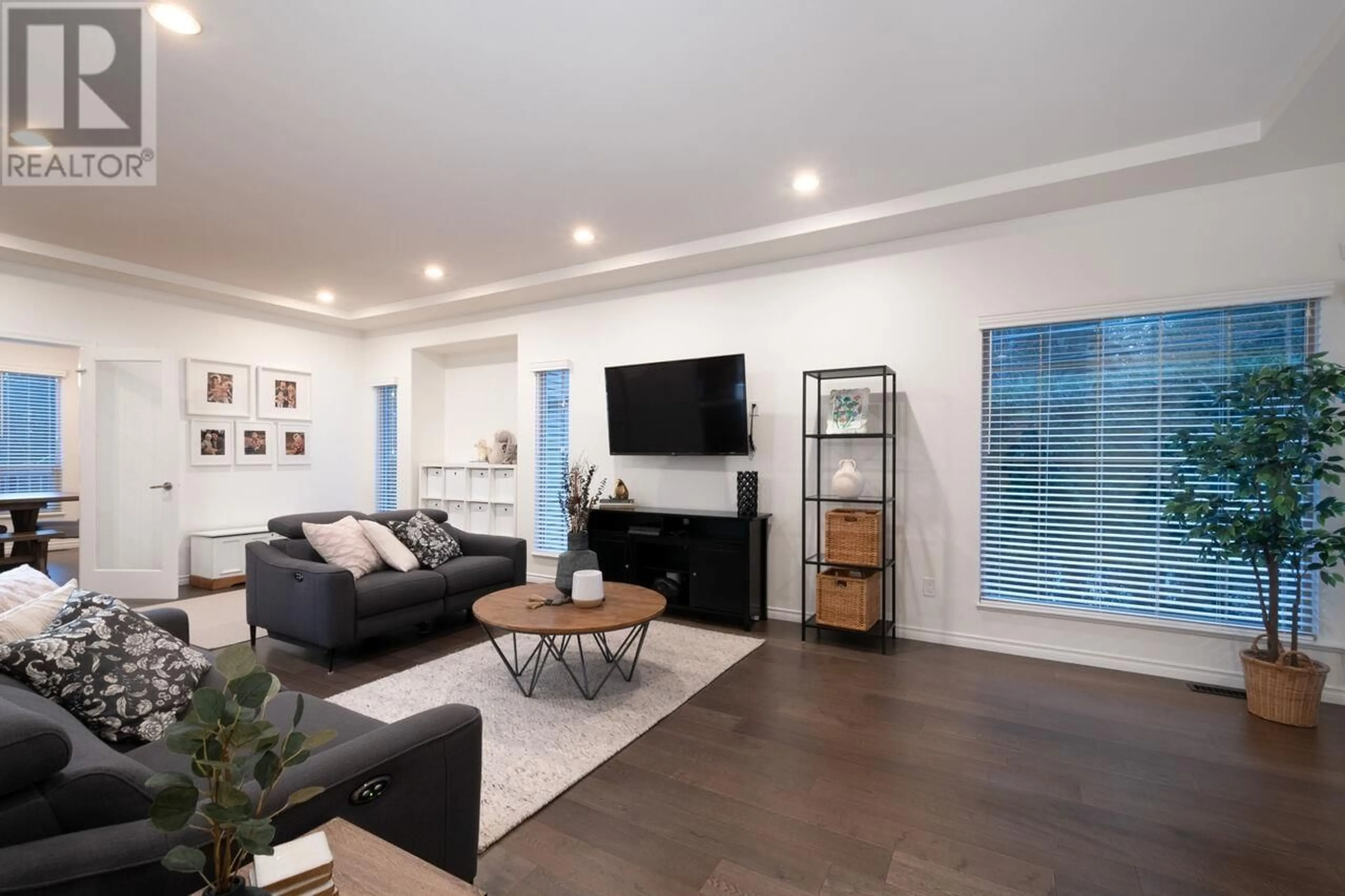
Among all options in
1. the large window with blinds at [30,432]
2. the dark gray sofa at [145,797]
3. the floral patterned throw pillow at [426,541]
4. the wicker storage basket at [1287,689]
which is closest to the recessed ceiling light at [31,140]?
the floral patterned throw pillow at [426,541]

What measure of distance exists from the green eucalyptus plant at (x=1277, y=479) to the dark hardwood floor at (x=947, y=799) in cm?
75

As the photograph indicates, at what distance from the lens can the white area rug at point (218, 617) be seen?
402 centimetres

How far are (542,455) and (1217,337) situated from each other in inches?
200

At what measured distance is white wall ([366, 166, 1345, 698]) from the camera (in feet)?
10.7

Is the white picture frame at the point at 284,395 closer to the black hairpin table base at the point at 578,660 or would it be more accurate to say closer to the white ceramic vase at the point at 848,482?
the black hairpin table base at the point at 578,660

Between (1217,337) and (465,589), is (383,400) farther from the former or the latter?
(1217,337)

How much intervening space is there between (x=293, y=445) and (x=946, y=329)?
21.6 ft

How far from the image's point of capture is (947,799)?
2250 mm

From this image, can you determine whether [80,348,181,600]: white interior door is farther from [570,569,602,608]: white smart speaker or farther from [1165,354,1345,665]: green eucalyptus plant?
[1165,354,1345,665]: green eucalyptus plant

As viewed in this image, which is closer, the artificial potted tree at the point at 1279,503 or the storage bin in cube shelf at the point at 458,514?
the artificial potted tree at the point at 1279,503

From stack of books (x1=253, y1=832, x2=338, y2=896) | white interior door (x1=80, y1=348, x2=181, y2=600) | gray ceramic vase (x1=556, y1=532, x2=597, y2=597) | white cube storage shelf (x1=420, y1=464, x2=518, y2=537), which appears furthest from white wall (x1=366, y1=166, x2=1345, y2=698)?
stack of books (x1=253, y1=832, x2=338, y2=896)

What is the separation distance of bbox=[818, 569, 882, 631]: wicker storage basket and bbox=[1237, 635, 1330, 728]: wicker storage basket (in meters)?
1.82

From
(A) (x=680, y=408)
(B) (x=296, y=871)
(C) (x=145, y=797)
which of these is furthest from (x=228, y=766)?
(A) (x=680, y=408)

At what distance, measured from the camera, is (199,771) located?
2.58 feet
